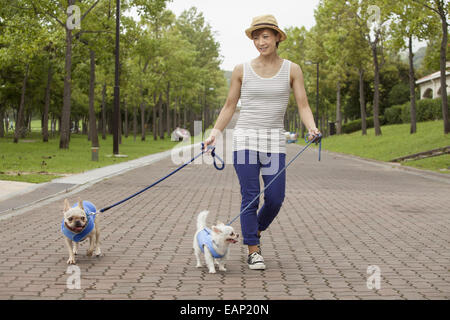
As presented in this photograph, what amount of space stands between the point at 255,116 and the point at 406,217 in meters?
5.36

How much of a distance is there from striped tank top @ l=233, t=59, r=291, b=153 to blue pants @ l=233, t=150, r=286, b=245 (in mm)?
78

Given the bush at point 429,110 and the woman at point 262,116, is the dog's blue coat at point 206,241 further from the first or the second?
the bush at point 429,110

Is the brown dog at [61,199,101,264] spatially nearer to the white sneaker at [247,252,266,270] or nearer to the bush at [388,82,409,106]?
the white sneaker at [247,252,266,270]

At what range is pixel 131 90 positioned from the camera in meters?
A: 51.6

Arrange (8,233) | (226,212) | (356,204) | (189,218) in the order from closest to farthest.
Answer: (8,233), (189,218), (226,212), (356,204)

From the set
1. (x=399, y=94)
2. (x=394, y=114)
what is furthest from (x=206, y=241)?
(x=399, y=94)

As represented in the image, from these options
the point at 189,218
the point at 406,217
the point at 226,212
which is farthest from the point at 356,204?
the point at 189,218

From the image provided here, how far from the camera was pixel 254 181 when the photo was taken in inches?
238

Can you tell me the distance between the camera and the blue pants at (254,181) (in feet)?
19.7

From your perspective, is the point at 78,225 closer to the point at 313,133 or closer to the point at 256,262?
the point at 256,262

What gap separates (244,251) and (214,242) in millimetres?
1554

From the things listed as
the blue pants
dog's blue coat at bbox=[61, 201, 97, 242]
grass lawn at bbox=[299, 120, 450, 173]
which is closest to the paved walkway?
dog's blue coat at bbox=[61, 201, 97, 242]

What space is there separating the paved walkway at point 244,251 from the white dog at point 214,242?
15 centimetres
